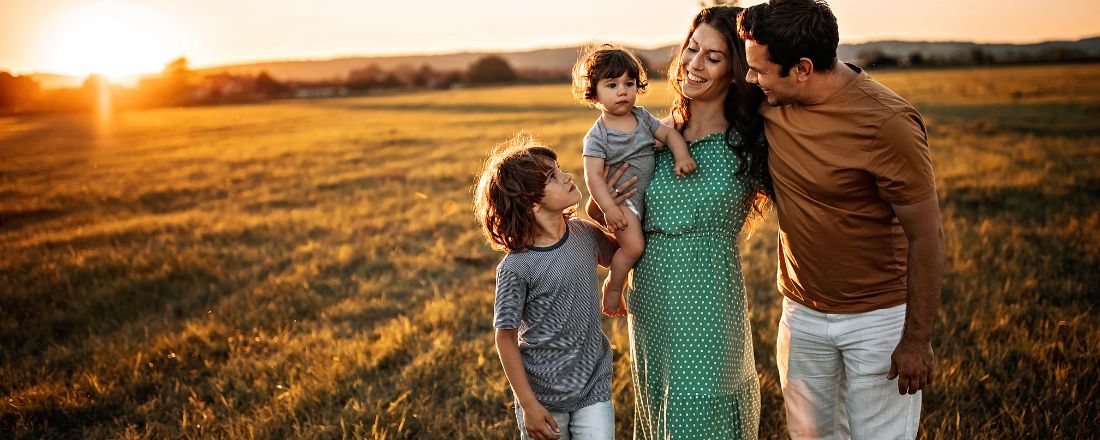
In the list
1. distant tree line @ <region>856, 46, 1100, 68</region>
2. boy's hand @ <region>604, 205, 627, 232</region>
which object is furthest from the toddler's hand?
distant tree line @ <region>856, 46, 1100, 68</region>

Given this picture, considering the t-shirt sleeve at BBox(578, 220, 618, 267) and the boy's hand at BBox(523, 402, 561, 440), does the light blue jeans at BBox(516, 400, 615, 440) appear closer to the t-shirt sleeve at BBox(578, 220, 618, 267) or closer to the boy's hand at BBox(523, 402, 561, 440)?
the boy's hand at BBox(523, 402, 561, 440)

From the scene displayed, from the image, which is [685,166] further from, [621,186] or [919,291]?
[919,291]

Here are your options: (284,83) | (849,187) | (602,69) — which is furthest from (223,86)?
(849,187)

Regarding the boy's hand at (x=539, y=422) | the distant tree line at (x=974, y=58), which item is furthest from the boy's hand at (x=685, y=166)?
the distant tree line at (x=974, y=58)

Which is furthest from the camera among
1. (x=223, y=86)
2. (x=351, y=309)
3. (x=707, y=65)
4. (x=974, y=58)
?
(x=974, y=58)

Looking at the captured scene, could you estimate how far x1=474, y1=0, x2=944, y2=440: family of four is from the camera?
222cm

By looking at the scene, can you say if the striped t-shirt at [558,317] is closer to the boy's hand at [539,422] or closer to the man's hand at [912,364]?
the boy's hand at [539,422]

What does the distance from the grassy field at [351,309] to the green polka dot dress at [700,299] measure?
1.19 metres

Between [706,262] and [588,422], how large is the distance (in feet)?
2.64

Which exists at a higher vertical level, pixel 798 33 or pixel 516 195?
pixel 798 33

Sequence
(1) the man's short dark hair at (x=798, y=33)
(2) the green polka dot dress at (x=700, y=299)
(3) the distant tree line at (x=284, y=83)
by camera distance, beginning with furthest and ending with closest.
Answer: (3) the distant tree line at (x=284, y=83) → (2) the green polka dot dress at (x=700, y=299) → (1) the man's short dark hair at (x=798, y=33)

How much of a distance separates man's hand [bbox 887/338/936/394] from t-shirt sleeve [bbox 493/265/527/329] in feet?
4.60

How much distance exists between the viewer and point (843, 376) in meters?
2.66

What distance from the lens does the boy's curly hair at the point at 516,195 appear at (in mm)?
2365
